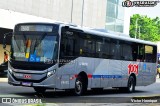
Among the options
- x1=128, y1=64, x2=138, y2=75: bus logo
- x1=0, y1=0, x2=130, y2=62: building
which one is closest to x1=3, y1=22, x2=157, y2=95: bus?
x1=128, y1=64, x2=138, y2=75: bus logo

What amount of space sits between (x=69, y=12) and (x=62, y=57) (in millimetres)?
31114

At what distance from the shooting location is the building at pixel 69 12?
129ft

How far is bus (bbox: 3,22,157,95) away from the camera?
16.8m

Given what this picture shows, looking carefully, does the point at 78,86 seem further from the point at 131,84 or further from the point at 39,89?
the point at 131,84

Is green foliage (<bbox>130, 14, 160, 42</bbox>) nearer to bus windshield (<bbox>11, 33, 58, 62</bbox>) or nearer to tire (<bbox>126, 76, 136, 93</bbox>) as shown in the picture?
tire (<bbox>126, 76, 136, 93</bbox>)

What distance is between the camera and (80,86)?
1883cm

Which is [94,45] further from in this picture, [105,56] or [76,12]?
[76,12]

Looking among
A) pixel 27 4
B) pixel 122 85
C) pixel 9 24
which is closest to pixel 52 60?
pixel 122 85

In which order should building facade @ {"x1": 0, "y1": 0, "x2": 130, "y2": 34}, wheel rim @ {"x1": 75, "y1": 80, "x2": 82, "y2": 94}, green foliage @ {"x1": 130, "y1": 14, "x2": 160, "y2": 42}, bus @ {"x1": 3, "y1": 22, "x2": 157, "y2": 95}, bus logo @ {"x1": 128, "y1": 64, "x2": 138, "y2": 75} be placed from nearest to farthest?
bus @ {"x1": 3, "y1": 22, "x2": 157, "y2": 95} < wheel rim @ {"x1": 75, "y1": 80, "x2": 82, "y2": 94} < bus logo @ {"x1": 128, "y1": 64, "x2": 138, "y2": 75} < building facade @ {"x1": 0, "y1": 0, "x2": 130, "y2": 34} < green foliage @ {"x1": 130, "y1": 14, "x2": 160, "y2": 42}

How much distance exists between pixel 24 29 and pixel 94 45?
3.44 metres

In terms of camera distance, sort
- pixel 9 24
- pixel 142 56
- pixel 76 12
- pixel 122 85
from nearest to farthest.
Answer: pixel 122 85
pixel 142 56
pixel 9 24
pixel 76 12

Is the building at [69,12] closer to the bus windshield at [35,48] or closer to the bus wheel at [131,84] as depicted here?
the bus wheel at [131,84]

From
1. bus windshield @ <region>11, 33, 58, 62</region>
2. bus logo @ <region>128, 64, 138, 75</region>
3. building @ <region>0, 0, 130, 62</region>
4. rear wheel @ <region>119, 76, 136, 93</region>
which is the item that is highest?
building @ <region>0, 0, 130, 62</region>

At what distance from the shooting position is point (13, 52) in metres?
17.3
